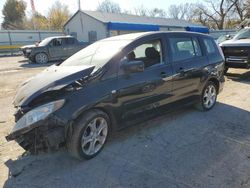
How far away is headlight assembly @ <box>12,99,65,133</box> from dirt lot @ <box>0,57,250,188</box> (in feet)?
2.24

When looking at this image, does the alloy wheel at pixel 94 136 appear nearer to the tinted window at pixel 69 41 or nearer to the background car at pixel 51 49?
the background car at pixel 51 49

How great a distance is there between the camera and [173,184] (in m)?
3.11

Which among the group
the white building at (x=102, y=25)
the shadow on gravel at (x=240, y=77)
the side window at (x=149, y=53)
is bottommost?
the shadow on gravel at (x=240, y=77)

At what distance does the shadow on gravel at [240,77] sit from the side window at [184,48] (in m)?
4.52

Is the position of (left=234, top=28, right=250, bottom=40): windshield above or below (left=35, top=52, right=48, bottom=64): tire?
above

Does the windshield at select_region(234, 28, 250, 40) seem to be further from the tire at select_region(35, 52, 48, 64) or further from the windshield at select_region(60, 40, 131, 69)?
the tire at select_region(35, 52, 48, 64)

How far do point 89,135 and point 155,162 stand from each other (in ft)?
3.27

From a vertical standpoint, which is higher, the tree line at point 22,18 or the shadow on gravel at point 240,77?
the tree line at point 22,18

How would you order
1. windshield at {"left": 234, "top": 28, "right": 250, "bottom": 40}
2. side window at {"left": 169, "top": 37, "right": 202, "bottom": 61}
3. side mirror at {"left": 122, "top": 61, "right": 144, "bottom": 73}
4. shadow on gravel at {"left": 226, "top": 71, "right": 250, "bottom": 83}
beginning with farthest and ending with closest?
1. windshield at {"left": 234, "top": 28, "right": 250, "bottom": 40}
2. shadow on gravel at {"left": 226, "top": 71, "right": 250, "bottom": 83}
3. side window at {"left": 169, "top": 37, "right": 202, "bottom": 61}
4. side mirror at {"left": 122, "top": 61, "right": 144, "bottom": 73}

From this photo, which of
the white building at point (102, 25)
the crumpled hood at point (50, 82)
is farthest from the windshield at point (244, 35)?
the white building at point (102, 25)

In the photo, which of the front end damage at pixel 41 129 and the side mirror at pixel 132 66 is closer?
the front end damage at pixel 41 129

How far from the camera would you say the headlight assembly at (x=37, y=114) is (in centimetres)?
318

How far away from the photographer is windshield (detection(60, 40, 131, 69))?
3.99 metres

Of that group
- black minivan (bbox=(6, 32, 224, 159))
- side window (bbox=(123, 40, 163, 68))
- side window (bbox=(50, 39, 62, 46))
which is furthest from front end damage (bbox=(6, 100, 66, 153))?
side window (bbox=(50, 39, 62, 46))
